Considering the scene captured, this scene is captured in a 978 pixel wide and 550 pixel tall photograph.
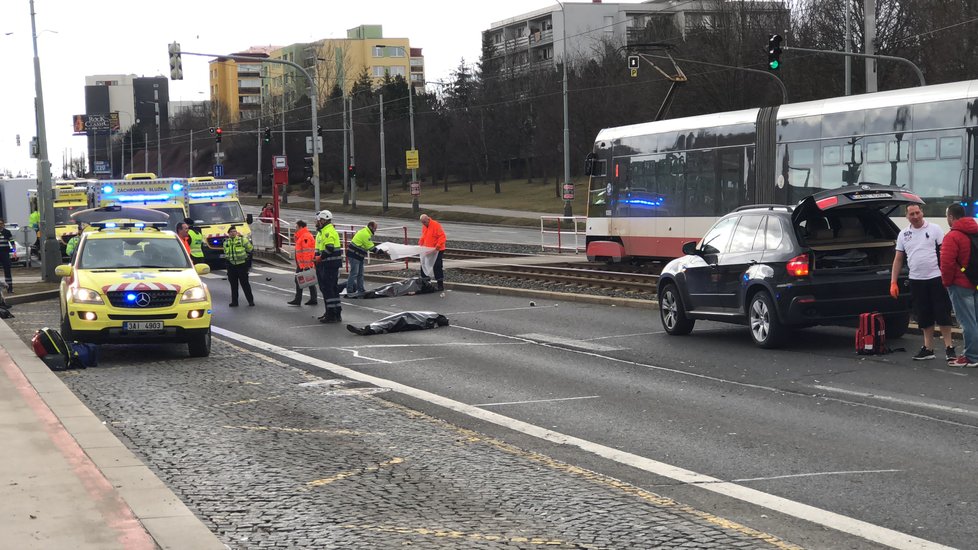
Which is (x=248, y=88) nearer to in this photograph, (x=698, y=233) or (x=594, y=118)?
(x=594, y=118)

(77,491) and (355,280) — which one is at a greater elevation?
(77,491)

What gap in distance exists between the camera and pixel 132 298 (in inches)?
592

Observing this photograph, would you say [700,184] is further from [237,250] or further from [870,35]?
[237,250]

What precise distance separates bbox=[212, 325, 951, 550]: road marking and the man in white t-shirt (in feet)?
8.37

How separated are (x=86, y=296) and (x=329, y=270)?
5996 mm

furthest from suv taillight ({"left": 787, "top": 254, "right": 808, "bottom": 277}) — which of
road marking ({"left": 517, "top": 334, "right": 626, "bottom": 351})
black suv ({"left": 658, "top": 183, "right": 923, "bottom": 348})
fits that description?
road marking ({"left": 517, "top": 334, "right": 626, "bottom": 351})

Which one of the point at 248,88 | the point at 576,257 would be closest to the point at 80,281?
the point at 576,257

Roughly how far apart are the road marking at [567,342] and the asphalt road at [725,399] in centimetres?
3

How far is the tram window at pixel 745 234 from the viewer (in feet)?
50.6

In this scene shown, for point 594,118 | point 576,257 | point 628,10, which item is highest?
point 628,10

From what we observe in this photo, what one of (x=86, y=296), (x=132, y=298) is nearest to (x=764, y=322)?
(x=132, y=298)

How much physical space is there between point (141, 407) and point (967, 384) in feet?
26.3

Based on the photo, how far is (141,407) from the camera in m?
11.4

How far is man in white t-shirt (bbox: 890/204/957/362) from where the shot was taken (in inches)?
518
